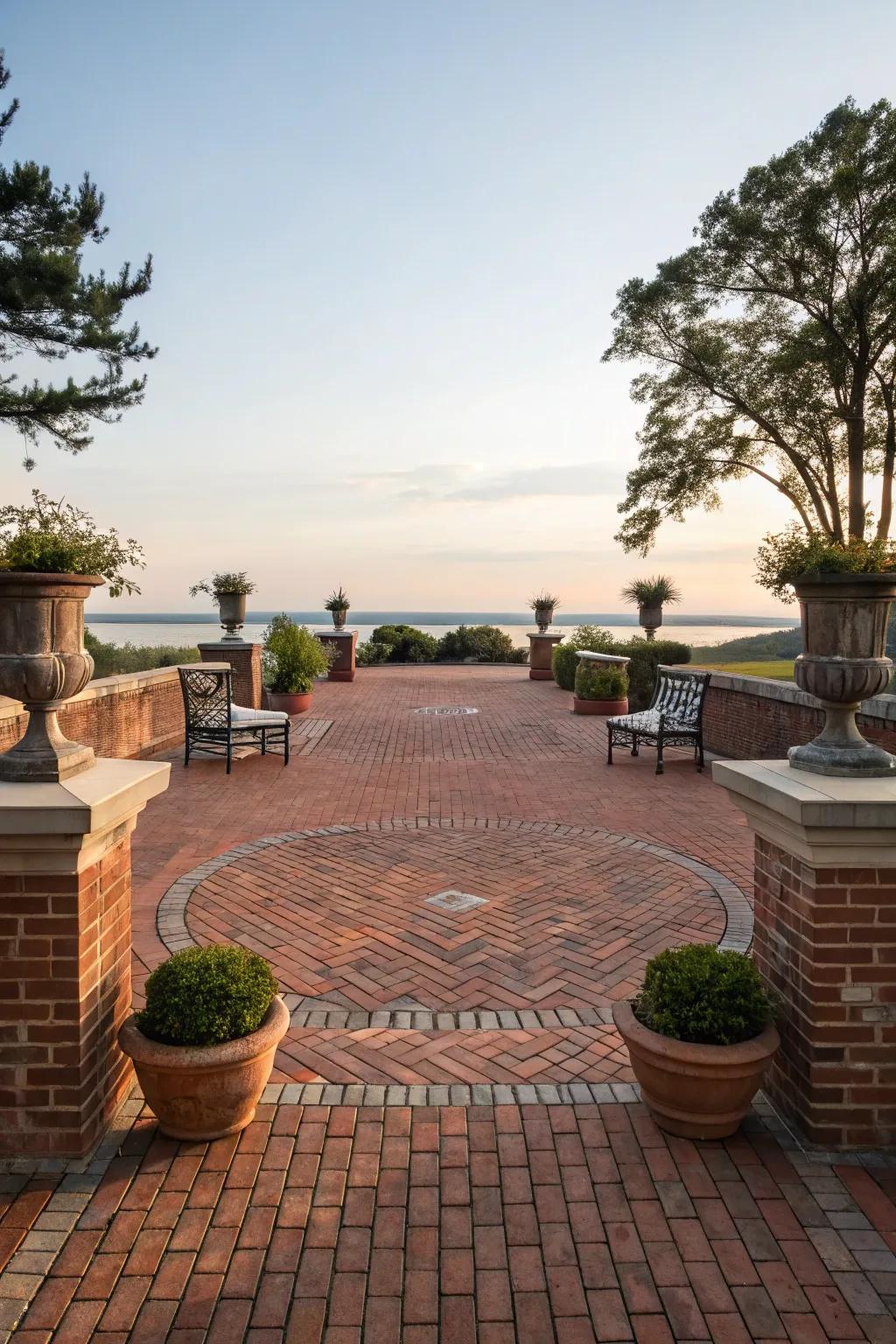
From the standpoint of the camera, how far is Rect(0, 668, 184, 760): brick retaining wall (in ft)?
24.5

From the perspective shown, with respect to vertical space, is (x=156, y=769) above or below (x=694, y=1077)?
above

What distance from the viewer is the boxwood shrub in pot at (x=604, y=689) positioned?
1404 centimetres

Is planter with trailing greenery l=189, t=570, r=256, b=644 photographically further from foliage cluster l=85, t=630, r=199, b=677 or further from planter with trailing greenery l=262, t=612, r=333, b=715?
foliage cluster l=85, t=630, r=199, b=677

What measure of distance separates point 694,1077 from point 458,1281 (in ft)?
3.33

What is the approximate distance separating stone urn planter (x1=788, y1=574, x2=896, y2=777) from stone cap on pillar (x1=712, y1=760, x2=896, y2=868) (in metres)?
0.14

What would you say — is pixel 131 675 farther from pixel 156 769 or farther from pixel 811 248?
pixel 811 248

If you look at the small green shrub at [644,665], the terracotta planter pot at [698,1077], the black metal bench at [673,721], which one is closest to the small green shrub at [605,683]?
the small green shrub at [644,665]

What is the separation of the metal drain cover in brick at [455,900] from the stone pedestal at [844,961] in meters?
2.52

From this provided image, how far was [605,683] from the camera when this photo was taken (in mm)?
14023

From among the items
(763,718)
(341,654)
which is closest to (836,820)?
(763,718)

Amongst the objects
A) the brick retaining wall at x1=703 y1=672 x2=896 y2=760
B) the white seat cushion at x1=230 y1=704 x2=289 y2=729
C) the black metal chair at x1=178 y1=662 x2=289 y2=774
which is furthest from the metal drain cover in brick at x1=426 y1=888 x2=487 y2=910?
the white seat cushion at x1=230 y1=704 x2=289 y2=729

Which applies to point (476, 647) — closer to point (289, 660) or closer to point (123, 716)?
point (289, 660)

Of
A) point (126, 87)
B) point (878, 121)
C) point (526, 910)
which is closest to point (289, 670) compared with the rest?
point (126, 87)

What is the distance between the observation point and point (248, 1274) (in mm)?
2170
